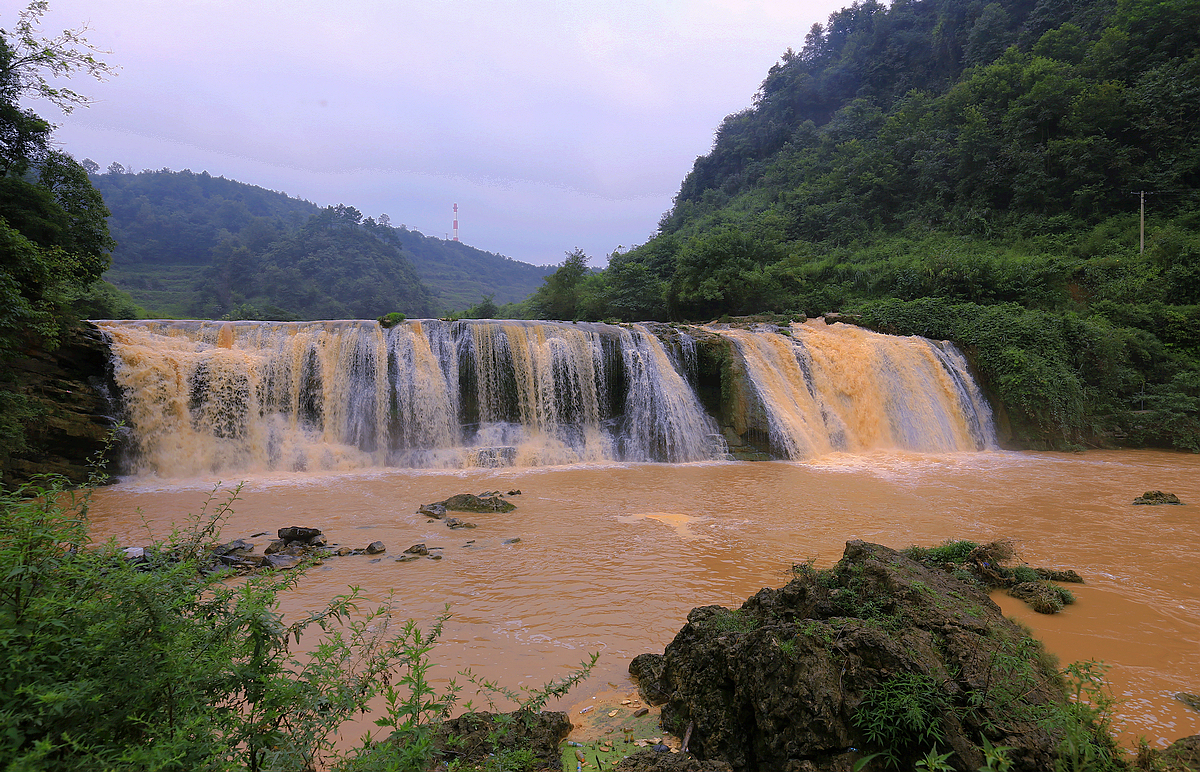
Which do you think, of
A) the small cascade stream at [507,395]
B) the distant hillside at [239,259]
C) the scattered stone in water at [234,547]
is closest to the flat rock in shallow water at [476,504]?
the scattered stone in water at [234,547]

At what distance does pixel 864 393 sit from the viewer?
14453 millimetres

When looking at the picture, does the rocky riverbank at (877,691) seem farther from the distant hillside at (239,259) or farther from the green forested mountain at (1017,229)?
the distant hillside at (239,259)

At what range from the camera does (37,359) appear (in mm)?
9664

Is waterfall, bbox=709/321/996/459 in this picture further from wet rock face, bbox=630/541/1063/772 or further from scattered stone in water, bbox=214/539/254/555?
scattered stone in water, bbox=214/539/254/555

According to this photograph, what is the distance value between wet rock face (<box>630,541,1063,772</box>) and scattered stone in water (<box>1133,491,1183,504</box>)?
295 inches

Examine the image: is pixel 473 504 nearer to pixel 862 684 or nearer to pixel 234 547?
pixel 234 547

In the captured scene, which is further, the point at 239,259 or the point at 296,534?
the point at 239,259

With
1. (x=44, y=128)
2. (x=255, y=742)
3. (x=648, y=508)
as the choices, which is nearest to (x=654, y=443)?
(x=648, y=508)

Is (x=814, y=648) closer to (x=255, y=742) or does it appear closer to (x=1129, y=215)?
(x=255, y=742)

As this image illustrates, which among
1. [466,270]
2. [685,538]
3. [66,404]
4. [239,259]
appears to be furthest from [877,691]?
[466,270]

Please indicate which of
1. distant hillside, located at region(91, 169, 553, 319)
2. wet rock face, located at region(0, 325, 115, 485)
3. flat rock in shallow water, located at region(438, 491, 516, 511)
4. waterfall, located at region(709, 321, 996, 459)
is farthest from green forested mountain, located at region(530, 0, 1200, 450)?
distant hillside, located at region(91, 169, 553, 319)

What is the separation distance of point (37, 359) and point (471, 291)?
67302 mm

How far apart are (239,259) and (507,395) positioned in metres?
43.3

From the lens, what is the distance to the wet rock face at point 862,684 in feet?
6.95
